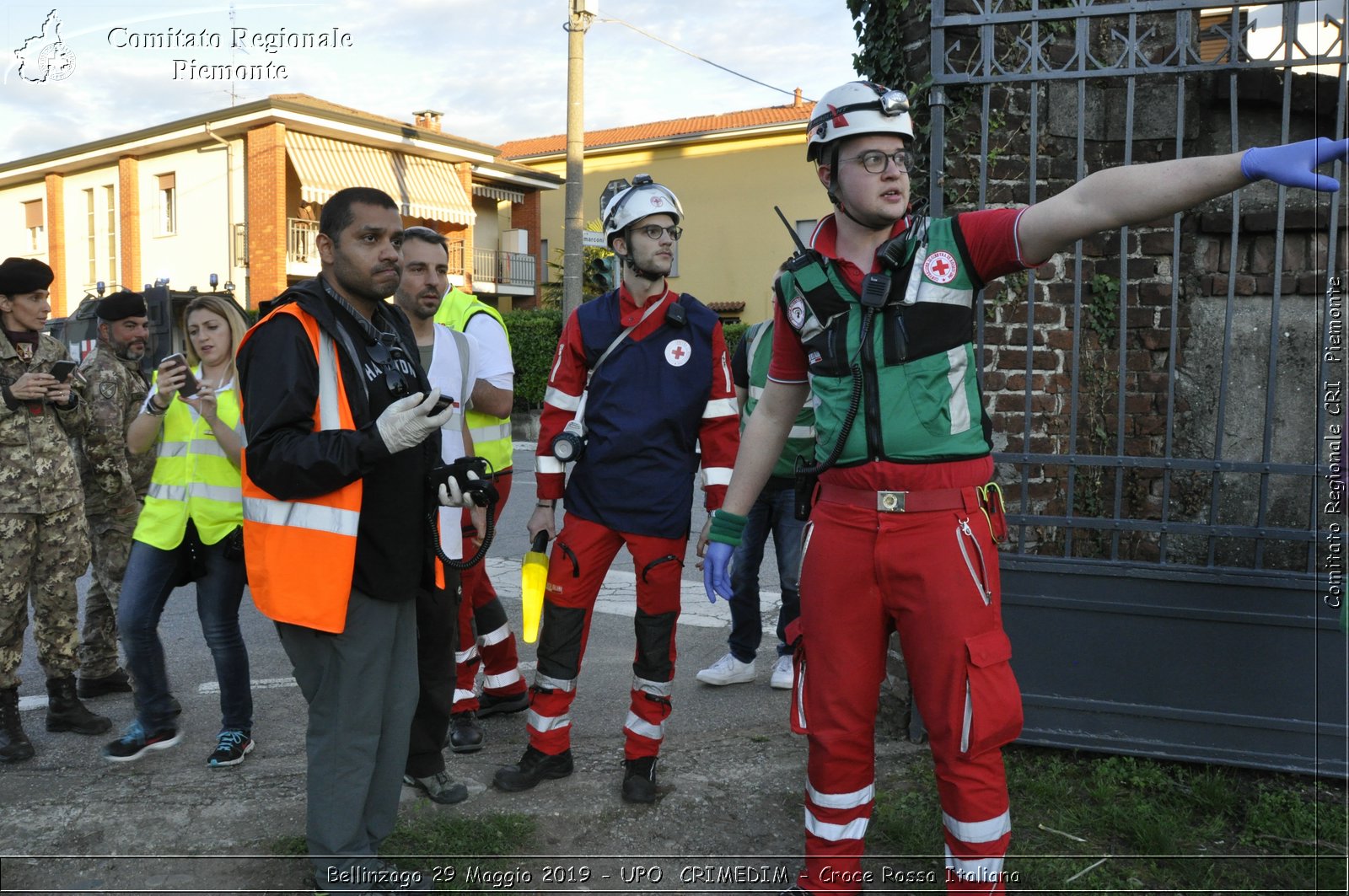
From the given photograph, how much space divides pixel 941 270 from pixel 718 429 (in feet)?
4.94

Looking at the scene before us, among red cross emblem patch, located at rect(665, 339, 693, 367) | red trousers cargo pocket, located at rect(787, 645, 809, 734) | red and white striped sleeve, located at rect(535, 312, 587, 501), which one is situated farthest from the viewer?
red and white striped sleeve, located at rect(535, 312, 587, 501)

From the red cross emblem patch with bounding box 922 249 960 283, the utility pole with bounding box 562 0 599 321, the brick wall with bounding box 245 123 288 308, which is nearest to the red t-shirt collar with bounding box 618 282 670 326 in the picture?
the red cross emblem patch with bounding box 922 249 960 283

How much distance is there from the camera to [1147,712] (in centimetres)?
389

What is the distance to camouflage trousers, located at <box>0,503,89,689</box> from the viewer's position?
458 cm

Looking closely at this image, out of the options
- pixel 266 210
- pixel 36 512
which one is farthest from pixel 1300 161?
pixel 266 210

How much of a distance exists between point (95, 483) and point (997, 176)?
445 centimetres

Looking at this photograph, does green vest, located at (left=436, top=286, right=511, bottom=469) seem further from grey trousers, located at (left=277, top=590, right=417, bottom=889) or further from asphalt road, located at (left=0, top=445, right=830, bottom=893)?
grey trousers, located at (left=277, top=590, right=417, bottom=889)

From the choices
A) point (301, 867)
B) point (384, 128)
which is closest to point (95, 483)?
point (301, 867)

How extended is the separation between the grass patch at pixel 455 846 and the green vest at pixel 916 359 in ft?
5.68

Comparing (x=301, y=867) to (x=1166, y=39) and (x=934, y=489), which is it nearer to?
(x=934, y=489)

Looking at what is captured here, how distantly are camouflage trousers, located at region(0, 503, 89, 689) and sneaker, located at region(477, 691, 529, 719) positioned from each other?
183 centimetres

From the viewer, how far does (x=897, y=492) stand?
115 inches

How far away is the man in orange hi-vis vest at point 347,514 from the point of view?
10.0 feet

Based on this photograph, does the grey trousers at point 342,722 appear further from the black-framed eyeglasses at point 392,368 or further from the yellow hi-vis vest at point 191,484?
the yellow hi-vis vest at point 191,484
